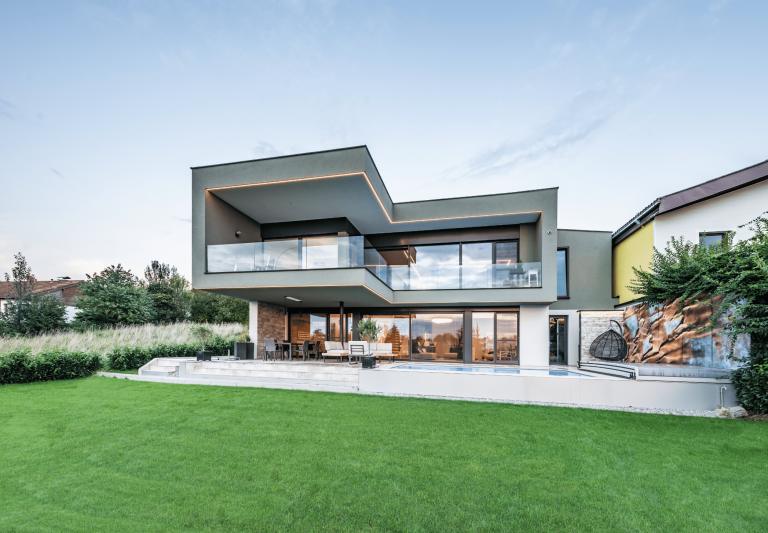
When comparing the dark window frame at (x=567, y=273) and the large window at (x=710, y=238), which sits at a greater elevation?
the large window at (x=710, y=238)

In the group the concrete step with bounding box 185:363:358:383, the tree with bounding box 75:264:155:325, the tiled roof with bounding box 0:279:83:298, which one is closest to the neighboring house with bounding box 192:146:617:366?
the concrete step with bounding box 185:363:358:383

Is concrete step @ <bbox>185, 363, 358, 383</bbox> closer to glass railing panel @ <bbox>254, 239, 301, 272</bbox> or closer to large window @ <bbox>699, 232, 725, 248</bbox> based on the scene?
glass railing panel @ <bbox>254, 239, 301, 272</bbox>

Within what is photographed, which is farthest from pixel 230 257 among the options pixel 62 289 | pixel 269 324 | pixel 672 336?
pixel 62 289

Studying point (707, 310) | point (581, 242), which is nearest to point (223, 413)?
point (707, 310)

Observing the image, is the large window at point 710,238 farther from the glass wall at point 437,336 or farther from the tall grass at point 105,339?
the tall grass at point 105,339

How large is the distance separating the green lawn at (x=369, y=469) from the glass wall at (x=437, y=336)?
7.23 metres

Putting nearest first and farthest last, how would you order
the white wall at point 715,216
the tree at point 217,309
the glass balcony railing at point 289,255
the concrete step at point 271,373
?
the concrete step at point 271,373 < the glass balcony railing at point 289,255 < the white wall at point 715,216 < the tree at point 217,309

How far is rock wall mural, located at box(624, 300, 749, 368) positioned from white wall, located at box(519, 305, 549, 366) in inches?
103

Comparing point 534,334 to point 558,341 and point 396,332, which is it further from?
point 396,332

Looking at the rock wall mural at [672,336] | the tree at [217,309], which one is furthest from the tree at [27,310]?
the rock wall mural at [672,336]

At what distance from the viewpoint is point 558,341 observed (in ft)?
47.9

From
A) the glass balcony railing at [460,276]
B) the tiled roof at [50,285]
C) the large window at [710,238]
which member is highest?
the large window at [710,238]

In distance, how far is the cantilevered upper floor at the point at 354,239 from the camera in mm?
10508

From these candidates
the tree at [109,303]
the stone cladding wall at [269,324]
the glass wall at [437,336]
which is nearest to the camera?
the stone cladding wall at [269,324]
